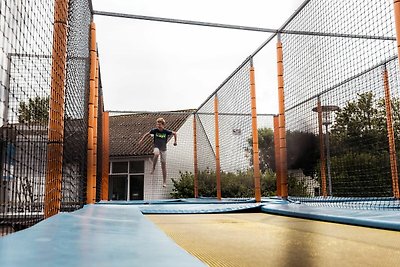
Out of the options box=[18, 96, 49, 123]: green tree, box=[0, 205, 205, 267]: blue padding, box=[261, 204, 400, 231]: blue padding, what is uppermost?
box=[18, 96, 49, 123]: green tree

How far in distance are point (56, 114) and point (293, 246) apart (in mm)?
1789

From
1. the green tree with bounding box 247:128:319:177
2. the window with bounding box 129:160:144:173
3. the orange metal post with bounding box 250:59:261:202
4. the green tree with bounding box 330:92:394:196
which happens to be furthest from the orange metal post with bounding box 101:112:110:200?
the window with bounding box 129:160:144:173

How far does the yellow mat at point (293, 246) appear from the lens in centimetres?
119

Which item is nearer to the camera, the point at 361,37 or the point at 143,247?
the point at 143,247

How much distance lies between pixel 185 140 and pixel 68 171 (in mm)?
6399

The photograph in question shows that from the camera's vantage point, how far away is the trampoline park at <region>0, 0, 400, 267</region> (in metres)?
1.32

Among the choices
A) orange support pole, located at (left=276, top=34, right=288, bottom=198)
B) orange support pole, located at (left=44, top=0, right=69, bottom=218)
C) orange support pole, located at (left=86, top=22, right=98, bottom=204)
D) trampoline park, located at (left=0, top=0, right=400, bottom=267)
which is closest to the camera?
trampoline park, located at (left=0, top=0, right=400, bottom=267)

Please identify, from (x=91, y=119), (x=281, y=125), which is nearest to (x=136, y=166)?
(x=91, y=119)

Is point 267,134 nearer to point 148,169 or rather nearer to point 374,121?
point 148,169

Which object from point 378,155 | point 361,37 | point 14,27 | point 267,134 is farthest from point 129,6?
point 267,134

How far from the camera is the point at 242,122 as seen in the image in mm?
5969

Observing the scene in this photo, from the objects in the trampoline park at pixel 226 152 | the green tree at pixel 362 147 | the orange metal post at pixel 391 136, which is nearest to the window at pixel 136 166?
the trampoline park at pixel 226 152

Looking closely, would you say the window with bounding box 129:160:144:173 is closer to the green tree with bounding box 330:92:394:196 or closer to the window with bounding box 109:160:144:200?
the window with bounding box 109:160:144:200

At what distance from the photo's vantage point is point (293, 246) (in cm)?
149
